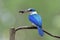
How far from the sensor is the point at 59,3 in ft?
15.2

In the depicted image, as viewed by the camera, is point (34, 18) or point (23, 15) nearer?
point (34, 18)

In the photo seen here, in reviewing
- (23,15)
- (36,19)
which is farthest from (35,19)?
(23,15)

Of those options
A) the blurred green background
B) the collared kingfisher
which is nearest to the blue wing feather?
the collared kingfisher

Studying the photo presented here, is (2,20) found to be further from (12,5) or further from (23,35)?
(23,35)

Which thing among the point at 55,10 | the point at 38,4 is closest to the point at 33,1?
the point at 38,4

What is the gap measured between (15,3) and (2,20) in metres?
0.38

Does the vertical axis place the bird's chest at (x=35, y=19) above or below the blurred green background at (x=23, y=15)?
below

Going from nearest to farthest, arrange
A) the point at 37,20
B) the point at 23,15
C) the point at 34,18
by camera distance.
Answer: the point at 37,20 → the point at 34,18 → the point at 23,15

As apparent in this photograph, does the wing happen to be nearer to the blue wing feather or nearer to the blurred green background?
the blue wing feather

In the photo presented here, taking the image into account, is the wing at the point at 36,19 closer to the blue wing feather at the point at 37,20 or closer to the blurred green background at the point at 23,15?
the blue wing feather at the point at 37,20

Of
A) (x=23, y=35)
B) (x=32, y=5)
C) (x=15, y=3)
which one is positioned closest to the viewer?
(x=23, y=35)

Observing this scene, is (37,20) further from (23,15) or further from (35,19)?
(23,15)

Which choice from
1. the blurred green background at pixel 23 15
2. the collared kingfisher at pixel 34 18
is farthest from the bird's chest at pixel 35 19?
the blurred green background at pixel 23 15

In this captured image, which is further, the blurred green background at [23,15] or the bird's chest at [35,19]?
the blurred green background at [23,15]
